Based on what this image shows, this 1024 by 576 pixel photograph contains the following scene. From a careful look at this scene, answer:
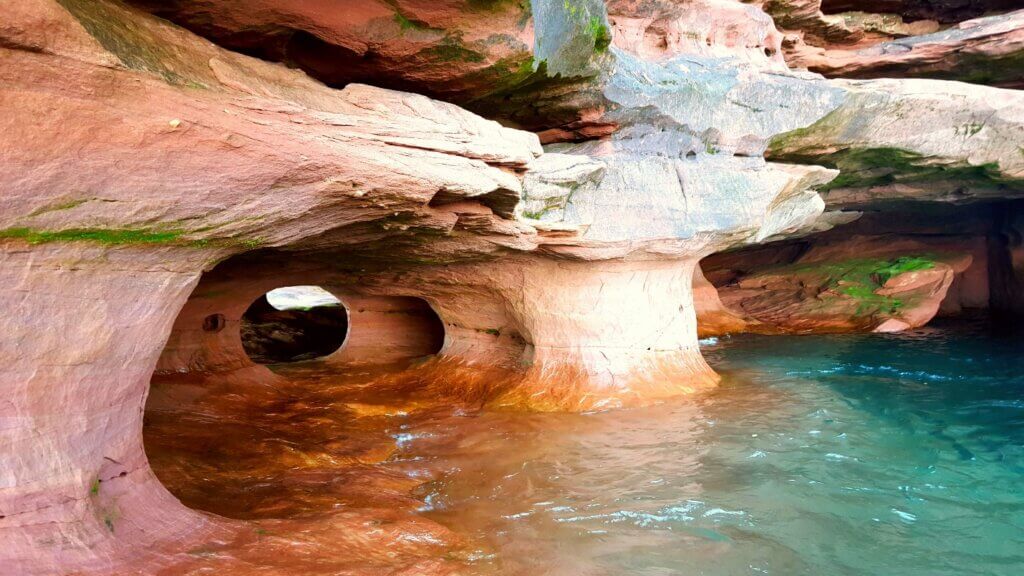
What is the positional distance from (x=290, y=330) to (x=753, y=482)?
37.0 feet

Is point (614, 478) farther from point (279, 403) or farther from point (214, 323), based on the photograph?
point (214, 323)

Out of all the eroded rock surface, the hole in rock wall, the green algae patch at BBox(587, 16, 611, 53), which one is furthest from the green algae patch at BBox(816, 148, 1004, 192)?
the hole in rock wall

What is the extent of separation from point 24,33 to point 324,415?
5525 millimetres

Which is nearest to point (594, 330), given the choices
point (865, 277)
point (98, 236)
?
point (98, 236)

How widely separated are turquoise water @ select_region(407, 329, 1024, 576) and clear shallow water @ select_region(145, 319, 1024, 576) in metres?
0.02

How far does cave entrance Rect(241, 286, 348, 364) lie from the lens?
13.5m

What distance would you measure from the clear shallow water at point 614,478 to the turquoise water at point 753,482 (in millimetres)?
20

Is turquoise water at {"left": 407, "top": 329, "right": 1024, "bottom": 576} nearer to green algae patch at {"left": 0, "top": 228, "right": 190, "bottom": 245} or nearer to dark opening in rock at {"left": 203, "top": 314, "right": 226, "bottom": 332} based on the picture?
green algae patch at {"left": 0, "top": 228, "right": 190, "bottom": 245}

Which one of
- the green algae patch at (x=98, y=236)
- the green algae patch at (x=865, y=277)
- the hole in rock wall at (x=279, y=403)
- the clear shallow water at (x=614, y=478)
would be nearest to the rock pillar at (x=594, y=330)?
the clear shallow water at (x=614, y=478)

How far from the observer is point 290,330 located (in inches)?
555

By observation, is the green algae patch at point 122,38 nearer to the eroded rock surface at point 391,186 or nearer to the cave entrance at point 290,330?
the eroded rock surface at point 391,186

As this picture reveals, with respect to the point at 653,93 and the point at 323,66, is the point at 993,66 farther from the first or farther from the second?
the point at 323,66

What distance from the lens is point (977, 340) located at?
38.1 feet

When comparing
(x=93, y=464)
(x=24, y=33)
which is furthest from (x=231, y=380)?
(x=24, y=33)
